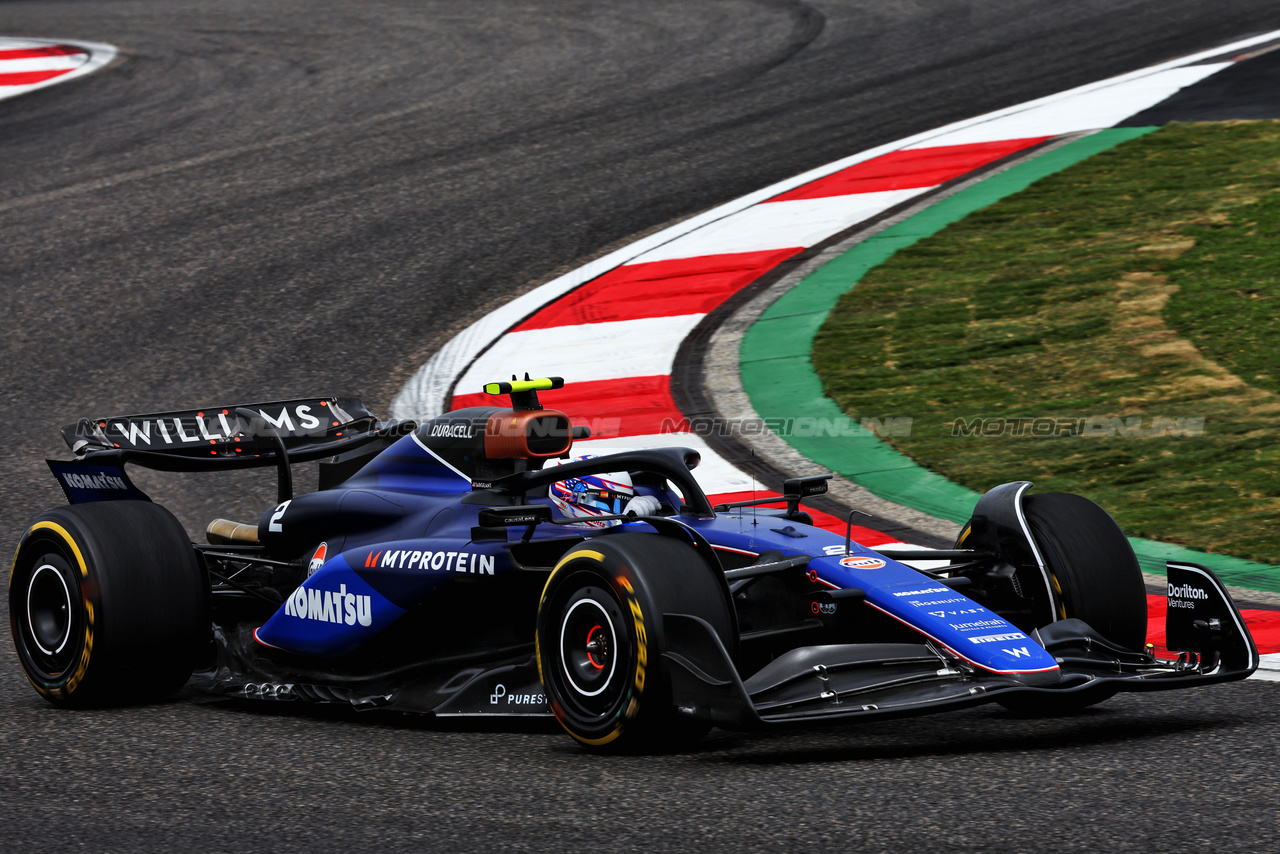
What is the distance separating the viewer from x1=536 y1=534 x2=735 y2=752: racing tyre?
14.1 feet

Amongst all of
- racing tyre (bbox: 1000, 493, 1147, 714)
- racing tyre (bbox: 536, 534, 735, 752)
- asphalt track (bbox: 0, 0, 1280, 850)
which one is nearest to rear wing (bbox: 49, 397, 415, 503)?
asphalt track (bbox: 0, 0, 1280, 850)

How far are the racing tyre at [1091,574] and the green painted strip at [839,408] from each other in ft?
5.00

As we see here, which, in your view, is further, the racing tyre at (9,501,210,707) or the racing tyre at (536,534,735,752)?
the racing tyre at (9,501,210,707)

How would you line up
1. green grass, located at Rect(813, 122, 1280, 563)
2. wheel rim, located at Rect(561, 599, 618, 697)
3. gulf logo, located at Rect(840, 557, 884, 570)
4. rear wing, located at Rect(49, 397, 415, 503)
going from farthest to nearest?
1. green grass, located at Rect(813, 122, 1280, 563)
2. rear wing, located at Rect(49, 397, 415, 503)
3. gulf logo, located at Rect(840, 557, 884, 570)
4. wheel rim, located at Rect(561, 599, 618, 697)

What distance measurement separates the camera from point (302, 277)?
11859mm

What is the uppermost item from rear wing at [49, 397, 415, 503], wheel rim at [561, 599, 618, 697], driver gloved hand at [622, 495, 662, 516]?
rear wing at [49, 397, 415, 503]

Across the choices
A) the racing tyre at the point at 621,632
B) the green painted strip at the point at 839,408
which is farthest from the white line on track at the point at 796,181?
the racing tyre at the point at 621,632

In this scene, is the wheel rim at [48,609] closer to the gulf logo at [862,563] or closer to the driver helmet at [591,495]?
the driver helmet at [591,495]

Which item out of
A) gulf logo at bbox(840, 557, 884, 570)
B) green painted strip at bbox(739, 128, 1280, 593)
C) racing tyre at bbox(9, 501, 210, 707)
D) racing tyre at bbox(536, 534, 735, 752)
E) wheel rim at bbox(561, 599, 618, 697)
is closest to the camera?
racing tyre at bbox(536, 534, 735, 752)

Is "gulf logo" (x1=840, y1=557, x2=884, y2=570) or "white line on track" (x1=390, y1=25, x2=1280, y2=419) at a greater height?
"white line on track" (x1=390, y1=25, x2=1280, y2=419)

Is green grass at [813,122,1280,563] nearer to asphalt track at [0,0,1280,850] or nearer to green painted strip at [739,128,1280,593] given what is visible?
green painted strip at [739,128,1280,593]

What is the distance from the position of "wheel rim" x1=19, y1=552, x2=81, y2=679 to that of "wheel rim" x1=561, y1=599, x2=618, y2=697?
1.99 meters

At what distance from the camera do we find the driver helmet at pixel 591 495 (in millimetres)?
5648

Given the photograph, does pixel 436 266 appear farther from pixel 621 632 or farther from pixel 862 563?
pixel 621 632
